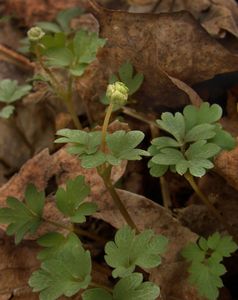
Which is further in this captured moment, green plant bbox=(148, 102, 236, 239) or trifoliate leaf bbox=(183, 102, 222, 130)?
trifoliate leaf bbox=(183, 102, 222, 130)

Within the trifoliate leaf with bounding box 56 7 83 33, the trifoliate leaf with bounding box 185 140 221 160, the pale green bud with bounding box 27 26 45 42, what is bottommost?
the trifoliate leaf with bounding box 56 7 83 33

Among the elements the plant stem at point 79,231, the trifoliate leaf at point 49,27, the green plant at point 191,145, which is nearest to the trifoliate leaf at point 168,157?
the green plant at point 191,145

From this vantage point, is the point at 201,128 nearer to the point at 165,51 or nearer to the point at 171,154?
the point at 171,154

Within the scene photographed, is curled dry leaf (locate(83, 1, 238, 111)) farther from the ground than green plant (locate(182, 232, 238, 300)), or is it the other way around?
curled dry leaf (locate(83, 1, 238, 111))

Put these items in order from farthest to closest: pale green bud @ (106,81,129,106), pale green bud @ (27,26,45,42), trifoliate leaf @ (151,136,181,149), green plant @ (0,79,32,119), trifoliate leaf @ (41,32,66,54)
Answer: green plant @ (0,79,32,119) → trifoliate leaf @ (41,32,66,54) → pale green bud @ (27,26,45,42) → trifoliate leaf @ (151,136,181,149) → pale green bud @ (106,81,129,106)

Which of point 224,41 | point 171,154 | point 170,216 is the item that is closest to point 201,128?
point 171,154

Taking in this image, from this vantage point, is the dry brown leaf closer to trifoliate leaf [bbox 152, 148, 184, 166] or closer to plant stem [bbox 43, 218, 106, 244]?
trifoliate leaf [bbox 152, 148, 184, 166]

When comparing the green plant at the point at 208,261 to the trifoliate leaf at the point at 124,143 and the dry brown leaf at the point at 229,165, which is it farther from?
the trifoliate leaf at the point at 124,143

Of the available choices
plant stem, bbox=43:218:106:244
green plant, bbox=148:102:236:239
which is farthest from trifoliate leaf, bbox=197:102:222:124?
plant stem, bbox=43:218:106:244
